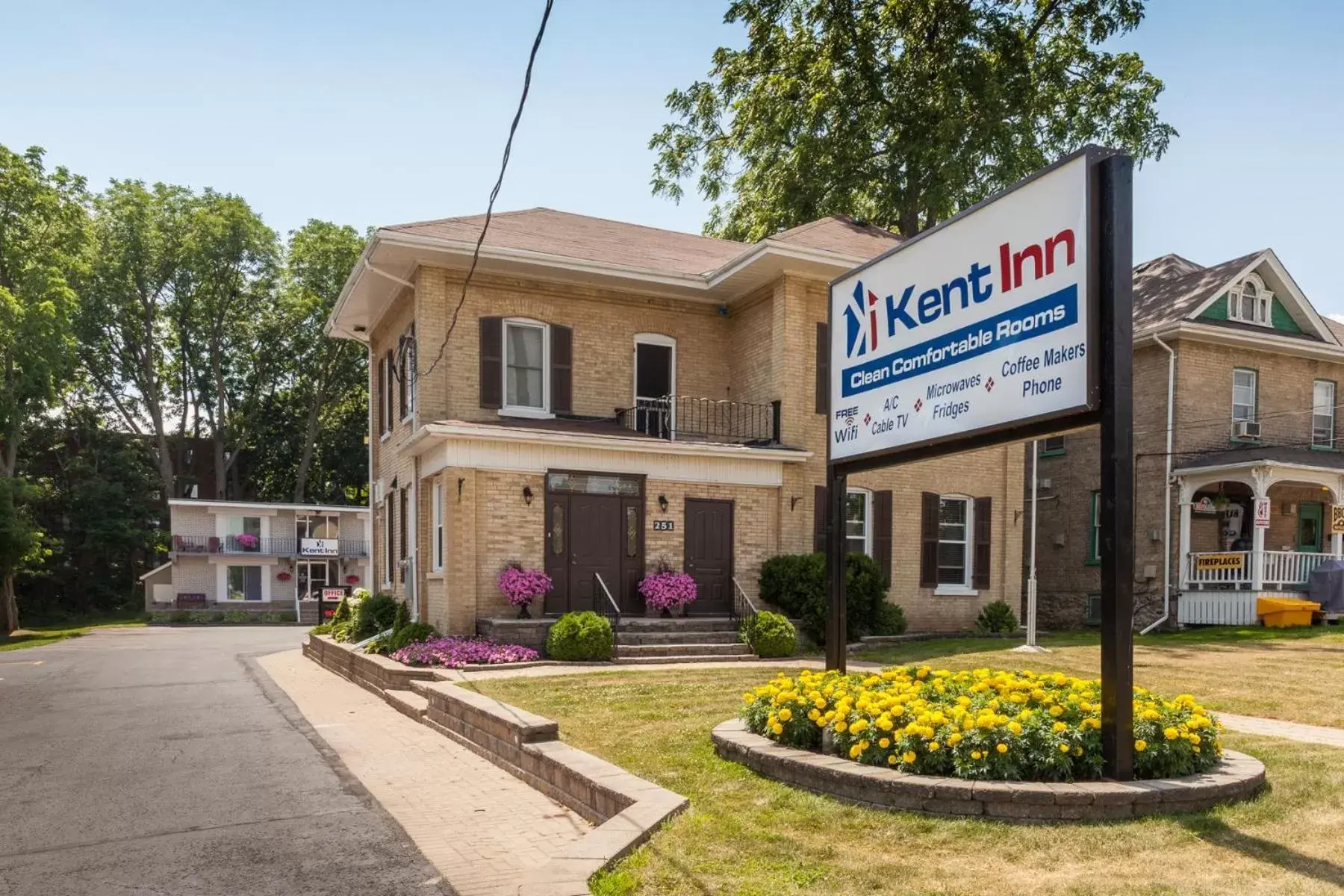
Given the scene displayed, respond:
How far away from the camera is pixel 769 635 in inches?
626

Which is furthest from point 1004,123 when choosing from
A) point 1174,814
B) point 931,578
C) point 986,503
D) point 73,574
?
point 73,574

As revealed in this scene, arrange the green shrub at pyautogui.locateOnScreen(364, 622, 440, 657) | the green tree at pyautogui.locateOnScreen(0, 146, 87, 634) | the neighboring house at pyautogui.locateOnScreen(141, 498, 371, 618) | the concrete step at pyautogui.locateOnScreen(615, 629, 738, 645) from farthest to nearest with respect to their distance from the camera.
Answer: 1. the neighboring house at pyautogui.locateOnScreen(141, 498, 371, 618)
2. the green tree at pyautogui.locateOnScreen(0, 146, 87, 634)
3. the concrete step at pyautogui.locateOnScreen(615, 629, 738, 645)
4. the green shrub at pyautogui.locateOnScreen(364, 622, 440, 657)

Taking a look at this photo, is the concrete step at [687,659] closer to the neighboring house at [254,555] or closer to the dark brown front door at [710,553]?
the dark brown front door at [710,553]

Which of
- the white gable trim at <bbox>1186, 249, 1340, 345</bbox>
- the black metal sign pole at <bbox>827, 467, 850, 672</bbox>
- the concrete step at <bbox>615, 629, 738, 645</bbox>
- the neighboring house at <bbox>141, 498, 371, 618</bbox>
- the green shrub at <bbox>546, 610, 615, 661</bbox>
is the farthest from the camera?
the neighboring house at <bbox>141, 498, 371, 618</bbox>

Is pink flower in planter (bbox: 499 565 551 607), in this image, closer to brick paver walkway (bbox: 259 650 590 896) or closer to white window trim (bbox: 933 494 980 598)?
brick paver walkway (bbox: 259 650 590 896)

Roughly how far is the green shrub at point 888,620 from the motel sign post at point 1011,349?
383 inches

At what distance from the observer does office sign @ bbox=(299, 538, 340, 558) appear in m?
49.4

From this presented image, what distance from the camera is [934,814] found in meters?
5.50

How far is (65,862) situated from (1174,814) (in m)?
6.17

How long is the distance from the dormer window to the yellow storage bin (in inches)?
259

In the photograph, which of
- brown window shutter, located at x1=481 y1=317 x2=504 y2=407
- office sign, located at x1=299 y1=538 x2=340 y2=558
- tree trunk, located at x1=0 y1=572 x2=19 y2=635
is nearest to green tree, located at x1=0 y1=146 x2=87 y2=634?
tree trunk, located at x1=0 y1=572 x2=19 y2=635

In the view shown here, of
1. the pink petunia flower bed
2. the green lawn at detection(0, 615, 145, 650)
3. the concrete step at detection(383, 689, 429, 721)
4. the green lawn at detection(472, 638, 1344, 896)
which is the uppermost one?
the green lawn at detection(472, 638, 1344, 896)

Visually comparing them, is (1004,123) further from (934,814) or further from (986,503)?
(934,814)

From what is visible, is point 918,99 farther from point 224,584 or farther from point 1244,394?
point 224,584
